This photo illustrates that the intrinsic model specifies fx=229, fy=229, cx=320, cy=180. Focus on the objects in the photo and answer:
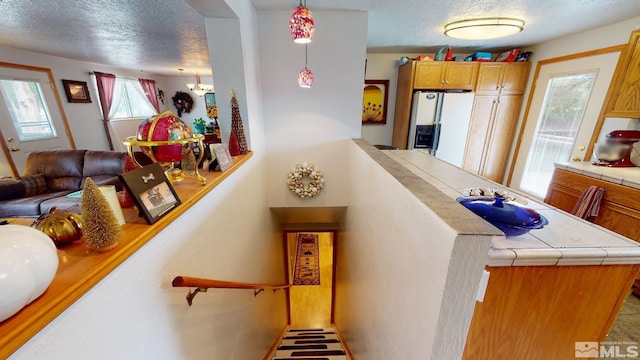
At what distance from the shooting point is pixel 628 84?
202cm

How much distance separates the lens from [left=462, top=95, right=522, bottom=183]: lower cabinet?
357 cm

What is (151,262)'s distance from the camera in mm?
761

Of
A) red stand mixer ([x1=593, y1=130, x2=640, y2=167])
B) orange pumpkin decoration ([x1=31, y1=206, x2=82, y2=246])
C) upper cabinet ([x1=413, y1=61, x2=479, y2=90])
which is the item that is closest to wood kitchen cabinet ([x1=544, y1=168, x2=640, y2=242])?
red stand mixer ([x1=593, y1=130, x2=640, y2=167])

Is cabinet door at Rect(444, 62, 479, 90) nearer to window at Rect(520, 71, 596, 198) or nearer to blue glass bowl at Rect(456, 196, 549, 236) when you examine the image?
window at Rect(520, 71, 596, 198)

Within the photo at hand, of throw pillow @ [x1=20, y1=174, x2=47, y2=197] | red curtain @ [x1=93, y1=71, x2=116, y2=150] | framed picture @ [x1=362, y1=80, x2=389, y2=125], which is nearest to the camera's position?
throw pillow @ [x1=20, y1=174, x2=47, y2=197]

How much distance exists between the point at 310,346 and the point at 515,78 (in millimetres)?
4748

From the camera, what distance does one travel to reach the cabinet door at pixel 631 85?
6.38 feet

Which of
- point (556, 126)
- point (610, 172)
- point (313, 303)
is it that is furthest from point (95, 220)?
point (556, 126)

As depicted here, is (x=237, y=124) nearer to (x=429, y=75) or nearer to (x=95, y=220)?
Result: (x=95, y=220)

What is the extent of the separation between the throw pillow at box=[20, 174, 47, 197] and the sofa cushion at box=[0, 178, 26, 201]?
41mm

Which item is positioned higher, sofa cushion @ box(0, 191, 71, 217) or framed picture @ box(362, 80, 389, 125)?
framed picture @ box(362, 80, 389, 125)

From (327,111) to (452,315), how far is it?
7.20 feet

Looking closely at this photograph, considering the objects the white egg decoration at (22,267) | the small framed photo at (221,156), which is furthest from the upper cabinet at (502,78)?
the white egg decoration at (22,267)

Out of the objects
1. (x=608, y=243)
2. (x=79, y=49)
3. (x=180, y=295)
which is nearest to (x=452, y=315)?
(x=608, y=243)
